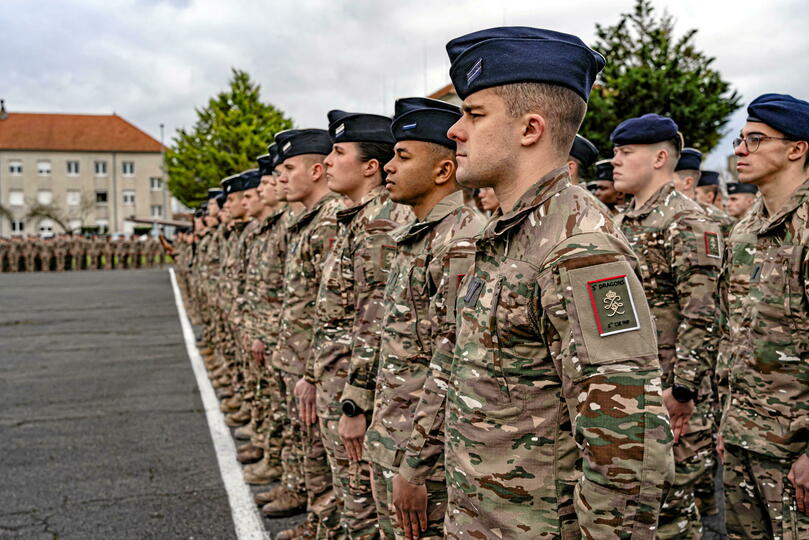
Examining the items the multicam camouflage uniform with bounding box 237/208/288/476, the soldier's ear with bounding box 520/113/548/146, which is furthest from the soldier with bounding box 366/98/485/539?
the multicam camouflage uniform with bounding box 237/208/288/476

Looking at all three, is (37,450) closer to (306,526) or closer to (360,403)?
(306,526)

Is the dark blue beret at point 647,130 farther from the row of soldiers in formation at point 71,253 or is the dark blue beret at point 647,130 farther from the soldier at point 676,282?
the row of soldiers in formation at point 71,253

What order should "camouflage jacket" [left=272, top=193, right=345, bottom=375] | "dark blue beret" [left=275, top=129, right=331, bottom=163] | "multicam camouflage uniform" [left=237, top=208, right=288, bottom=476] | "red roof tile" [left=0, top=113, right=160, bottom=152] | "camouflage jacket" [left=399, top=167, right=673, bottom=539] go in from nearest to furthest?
"camouflage jacket" [left=399, top=167, right=673, bottom=539] < "camouflage jacket" [left=272, top=193, right=345, bottom=375] < "dark blue beret" [left=275, top=129, right=331, bottom=163] < "multicam camouflage uniform" [left=237, top=208, right=288, bottom=476] < "red roof tile" [left=0, top=113, right=160, bottom=152]

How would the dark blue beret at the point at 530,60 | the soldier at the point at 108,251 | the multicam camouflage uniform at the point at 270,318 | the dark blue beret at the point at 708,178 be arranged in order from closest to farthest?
the dark blue beret at the point at 530,60 → the multicam camouflage uniform at the point at 270,318 → the dark blue beret at the point at 708,178 → the soldier at the point at 108,251

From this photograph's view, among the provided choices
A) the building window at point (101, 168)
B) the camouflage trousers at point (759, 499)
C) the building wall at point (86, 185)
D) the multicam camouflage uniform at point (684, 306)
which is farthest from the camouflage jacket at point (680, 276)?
the building window at point (101, 168)

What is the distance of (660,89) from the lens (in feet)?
34.4

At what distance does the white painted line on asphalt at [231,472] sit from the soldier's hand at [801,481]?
2.93 metres

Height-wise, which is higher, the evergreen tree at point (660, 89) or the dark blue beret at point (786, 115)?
the evergreen tree at point (660, 89)

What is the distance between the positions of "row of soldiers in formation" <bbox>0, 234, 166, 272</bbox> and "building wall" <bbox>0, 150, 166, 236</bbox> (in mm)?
27294

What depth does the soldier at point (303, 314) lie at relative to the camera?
411cm

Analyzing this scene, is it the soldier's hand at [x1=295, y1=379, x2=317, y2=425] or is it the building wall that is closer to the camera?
the soldier's hand at [x1=295, y1=379, x2=317, y2=425]

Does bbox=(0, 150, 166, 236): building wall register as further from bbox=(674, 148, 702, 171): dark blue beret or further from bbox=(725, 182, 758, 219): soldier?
bbox=(674, 148, 702, 171): dark blue beret

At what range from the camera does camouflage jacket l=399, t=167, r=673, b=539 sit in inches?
62.7

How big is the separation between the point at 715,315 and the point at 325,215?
7.45ft
